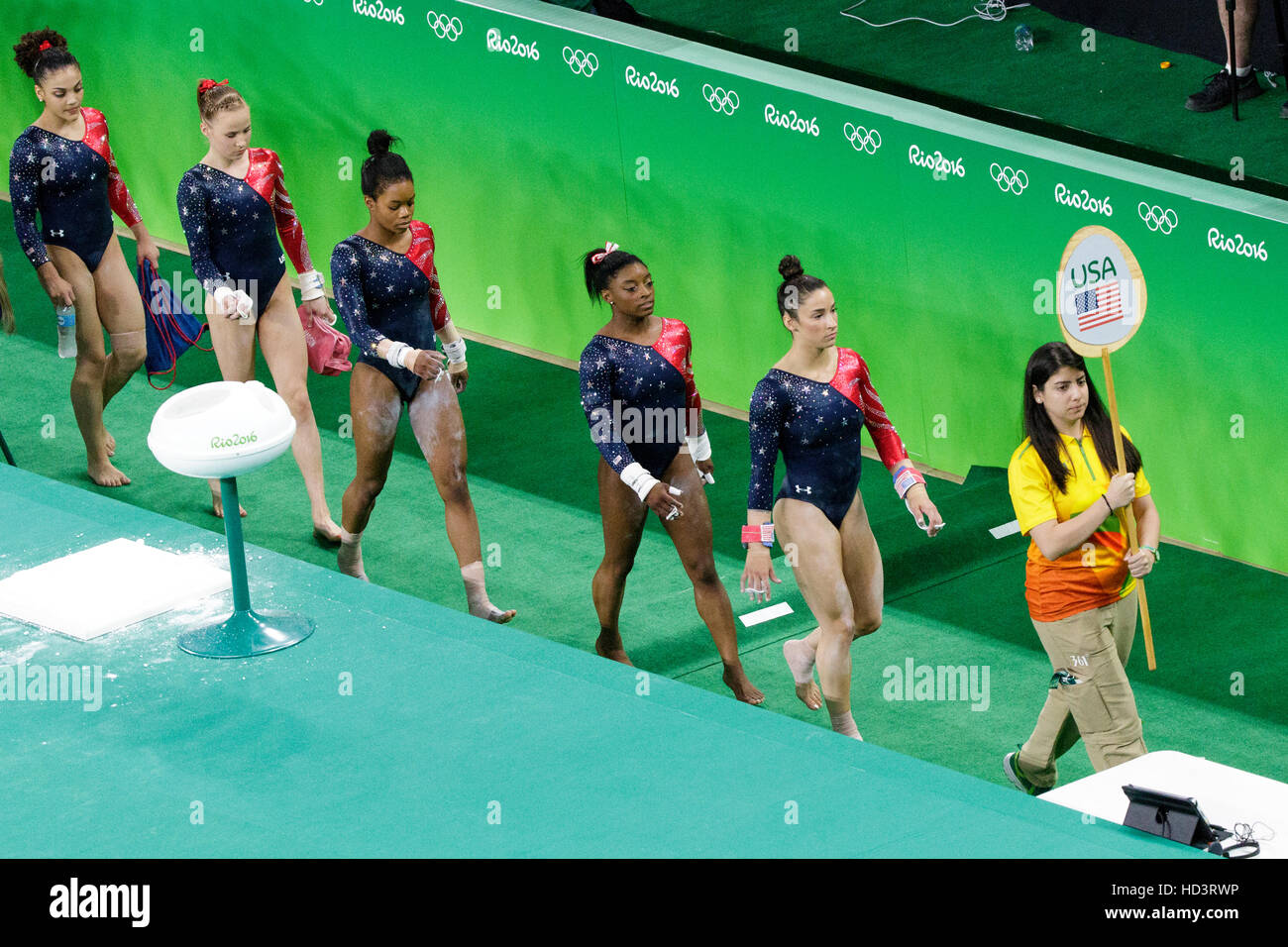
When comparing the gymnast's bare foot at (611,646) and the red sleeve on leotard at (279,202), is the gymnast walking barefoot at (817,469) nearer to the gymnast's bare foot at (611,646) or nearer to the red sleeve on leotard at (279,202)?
the gymnast's bare foot at (611,646)

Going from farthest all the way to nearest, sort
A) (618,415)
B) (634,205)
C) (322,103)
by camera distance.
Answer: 1. (322,103)
2. (634,205)
3. (618,415)

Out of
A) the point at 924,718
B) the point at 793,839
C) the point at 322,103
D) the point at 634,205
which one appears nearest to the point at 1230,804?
the point at 793,839

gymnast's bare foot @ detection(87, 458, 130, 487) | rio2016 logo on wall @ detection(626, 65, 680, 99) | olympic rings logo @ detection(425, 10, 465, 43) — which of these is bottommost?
gymnast's bare foot @ detection(87, 458, 130, 487)

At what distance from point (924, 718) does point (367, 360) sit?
264cm

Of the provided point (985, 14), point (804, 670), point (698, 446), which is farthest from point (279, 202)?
point (985, 14)

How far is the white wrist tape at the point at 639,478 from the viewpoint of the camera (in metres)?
7.58

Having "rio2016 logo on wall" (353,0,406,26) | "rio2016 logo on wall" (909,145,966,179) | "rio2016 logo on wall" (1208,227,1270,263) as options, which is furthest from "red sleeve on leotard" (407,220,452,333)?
"rio2016 logo on wall" (1208,227,1270,263)

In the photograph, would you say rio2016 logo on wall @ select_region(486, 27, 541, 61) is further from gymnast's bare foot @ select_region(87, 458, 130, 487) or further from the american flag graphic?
the american flag graphic

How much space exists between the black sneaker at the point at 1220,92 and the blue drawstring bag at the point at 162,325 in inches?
225

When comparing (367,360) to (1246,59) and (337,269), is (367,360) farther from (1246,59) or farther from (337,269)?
(1246,59)

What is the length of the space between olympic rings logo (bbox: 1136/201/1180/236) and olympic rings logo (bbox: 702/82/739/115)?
7.19ft

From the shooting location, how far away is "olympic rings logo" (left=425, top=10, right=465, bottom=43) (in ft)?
36.1
